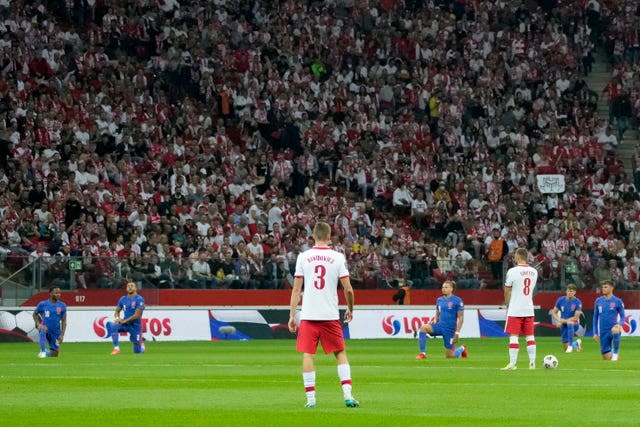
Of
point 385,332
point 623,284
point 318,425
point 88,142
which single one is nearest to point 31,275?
point 88,142

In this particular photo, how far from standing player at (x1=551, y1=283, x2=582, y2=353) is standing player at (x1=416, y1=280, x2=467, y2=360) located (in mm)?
4446

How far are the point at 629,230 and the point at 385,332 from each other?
11.7m

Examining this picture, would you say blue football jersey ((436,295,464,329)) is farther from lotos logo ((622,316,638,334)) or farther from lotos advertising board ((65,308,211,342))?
lotos logo ((622,316,638,334))

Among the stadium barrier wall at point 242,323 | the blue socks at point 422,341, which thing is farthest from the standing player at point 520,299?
the stadium barrier wall at point 242,323

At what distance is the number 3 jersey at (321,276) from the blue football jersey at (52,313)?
1707cm

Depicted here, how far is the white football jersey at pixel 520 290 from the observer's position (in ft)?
92.9

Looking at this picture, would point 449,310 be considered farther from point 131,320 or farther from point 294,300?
point 294,300

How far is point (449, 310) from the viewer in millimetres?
33875

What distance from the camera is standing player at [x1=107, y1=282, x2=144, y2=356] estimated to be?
117 feet

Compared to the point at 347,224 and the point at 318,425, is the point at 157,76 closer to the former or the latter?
the point at 347,224

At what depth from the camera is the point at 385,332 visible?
149 ft

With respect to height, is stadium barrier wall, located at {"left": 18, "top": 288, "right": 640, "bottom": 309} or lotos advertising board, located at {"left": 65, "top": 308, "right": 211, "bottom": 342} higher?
stadium barrier wall, located at {"left": 18, "top": 288, "right": 640, "bottom": 309}

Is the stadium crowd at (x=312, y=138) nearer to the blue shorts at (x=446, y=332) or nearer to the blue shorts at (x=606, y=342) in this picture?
the blue shorts at (x=446, y=332)

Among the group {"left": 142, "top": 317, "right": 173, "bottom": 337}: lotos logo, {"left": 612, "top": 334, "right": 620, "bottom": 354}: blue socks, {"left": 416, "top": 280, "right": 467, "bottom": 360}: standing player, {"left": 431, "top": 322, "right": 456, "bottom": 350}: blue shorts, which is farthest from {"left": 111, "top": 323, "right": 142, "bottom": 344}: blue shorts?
{"left": 612, "top": 334, "right": 620, "bottom": 354}: blue socks
